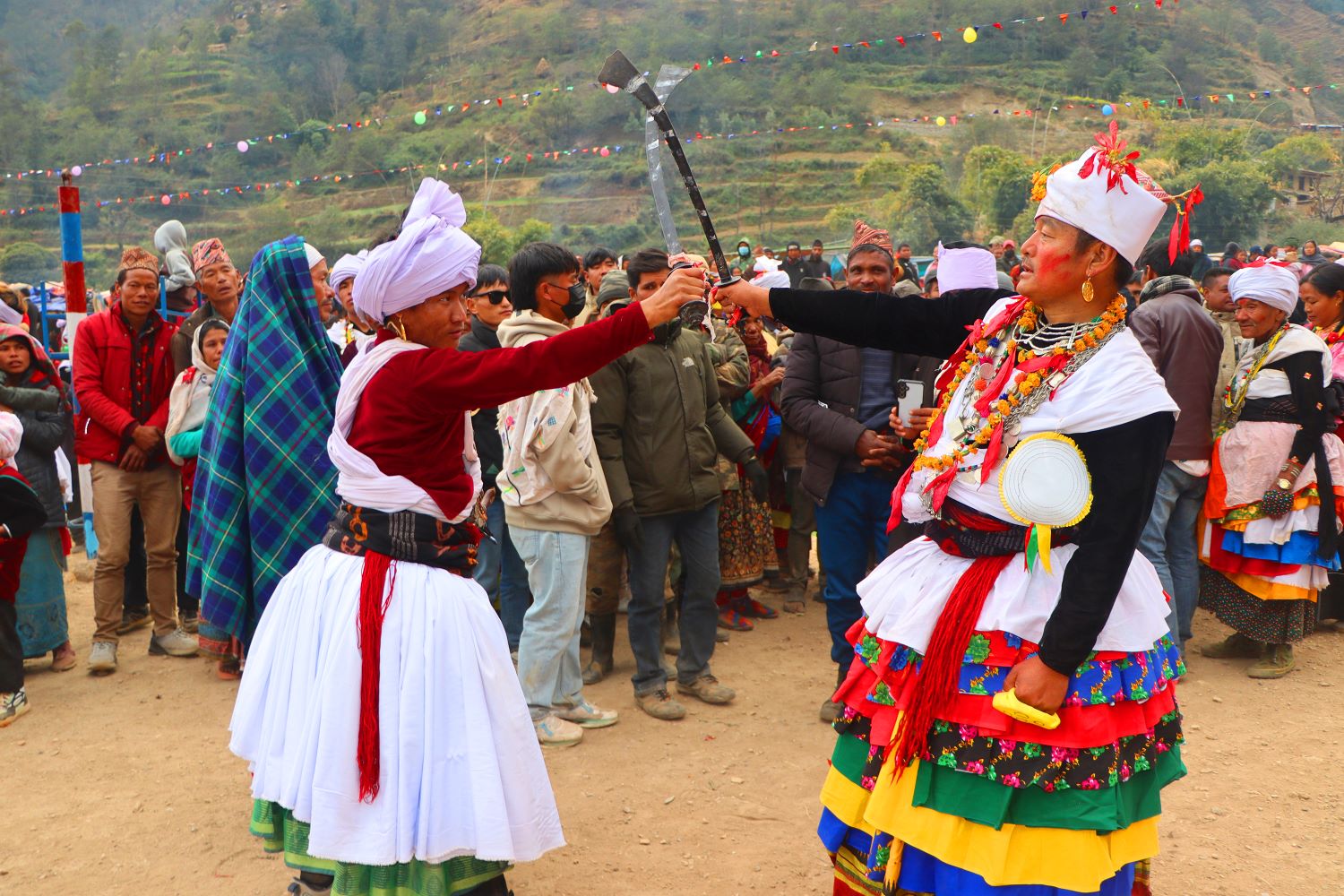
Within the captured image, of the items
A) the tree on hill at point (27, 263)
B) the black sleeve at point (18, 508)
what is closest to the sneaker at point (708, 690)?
the black sleeve at point (18, 508)

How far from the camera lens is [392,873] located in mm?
3088

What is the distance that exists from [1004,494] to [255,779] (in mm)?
2289

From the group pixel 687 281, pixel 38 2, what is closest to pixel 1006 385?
pixel 687 281

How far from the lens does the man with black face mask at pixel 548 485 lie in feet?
15.8

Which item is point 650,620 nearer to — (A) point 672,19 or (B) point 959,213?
(B) point 959,213

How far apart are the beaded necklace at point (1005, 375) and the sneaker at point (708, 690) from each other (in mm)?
2792

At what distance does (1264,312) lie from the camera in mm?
6090

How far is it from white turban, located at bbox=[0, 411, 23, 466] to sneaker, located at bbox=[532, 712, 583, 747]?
281cm

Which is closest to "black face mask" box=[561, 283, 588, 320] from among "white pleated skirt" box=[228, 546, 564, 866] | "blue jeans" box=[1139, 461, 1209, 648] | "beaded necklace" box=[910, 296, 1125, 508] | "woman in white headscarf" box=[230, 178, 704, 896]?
"woman in white headscarf" box=[230, 178, 704, 896]

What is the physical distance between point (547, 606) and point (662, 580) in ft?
2.31

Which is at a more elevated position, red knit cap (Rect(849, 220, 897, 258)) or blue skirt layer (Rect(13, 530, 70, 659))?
red knit cap (Rect(849, 220, 897, 258))

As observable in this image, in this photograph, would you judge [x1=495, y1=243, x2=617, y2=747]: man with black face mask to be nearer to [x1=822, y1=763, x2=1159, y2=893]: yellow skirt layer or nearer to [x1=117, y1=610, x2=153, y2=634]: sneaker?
[x1=822, y1=763, x2=1159, y2=893]: yellow skirt layer

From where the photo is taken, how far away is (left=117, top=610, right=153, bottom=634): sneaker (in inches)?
272

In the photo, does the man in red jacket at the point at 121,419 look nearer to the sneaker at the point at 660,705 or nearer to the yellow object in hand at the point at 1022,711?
the sneaker at the point at 660,705
